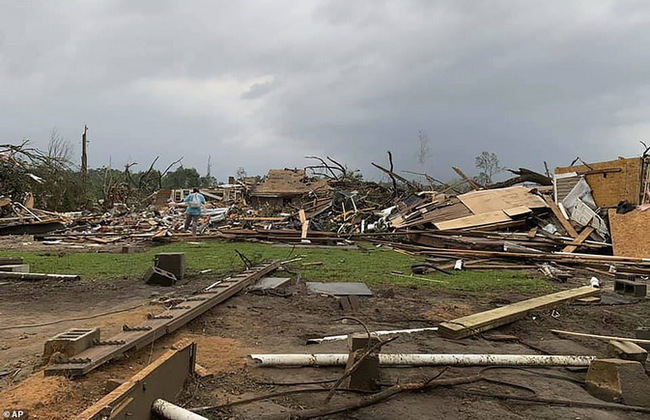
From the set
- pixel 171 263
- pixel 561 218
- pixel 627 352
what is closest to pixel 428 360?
pixel 627 352

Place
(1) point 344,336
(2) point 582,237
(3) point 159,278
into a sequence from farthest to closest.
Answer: (2) point 582,237 → (3) point 159,278 → (1) point 344,336

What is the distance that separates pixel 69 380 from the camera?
3.01 metres

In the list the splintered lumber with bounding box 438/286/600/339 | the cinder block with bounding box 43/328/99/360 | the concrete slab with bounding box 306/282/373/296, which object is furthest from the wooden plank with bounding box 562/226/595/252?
the cinder block with bounding box 43/328/99/360

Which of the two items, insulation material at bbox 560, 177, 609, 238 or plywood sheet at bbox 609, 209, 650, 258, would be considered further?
insulation material at bbox 560, 177, 609, 238

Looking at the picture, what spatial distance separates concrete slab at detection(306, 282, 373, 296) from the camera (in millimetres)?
6852

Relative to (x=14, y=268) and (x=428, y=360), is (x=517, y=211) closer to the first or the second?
(x=428, y=360)

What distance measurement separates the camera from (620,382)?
128 inches

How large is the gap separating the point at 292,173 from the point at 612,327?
80.8 feet

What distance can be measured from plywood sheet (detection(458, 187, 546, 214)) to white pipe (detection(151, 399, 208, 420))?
13163mm

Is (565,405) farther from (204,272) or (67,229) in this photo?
(67,229)

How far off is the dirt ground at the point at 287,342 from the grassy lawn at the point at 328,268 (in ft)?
2.71

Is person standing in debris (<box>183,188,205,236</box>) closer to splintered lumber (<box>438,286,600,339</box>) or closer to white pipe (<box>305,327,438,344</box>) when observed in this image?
white pipe (<box>305,327,438,344</box>)

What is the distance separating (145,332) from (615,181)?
553 inches

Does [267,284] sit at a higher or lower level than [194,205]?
lower
